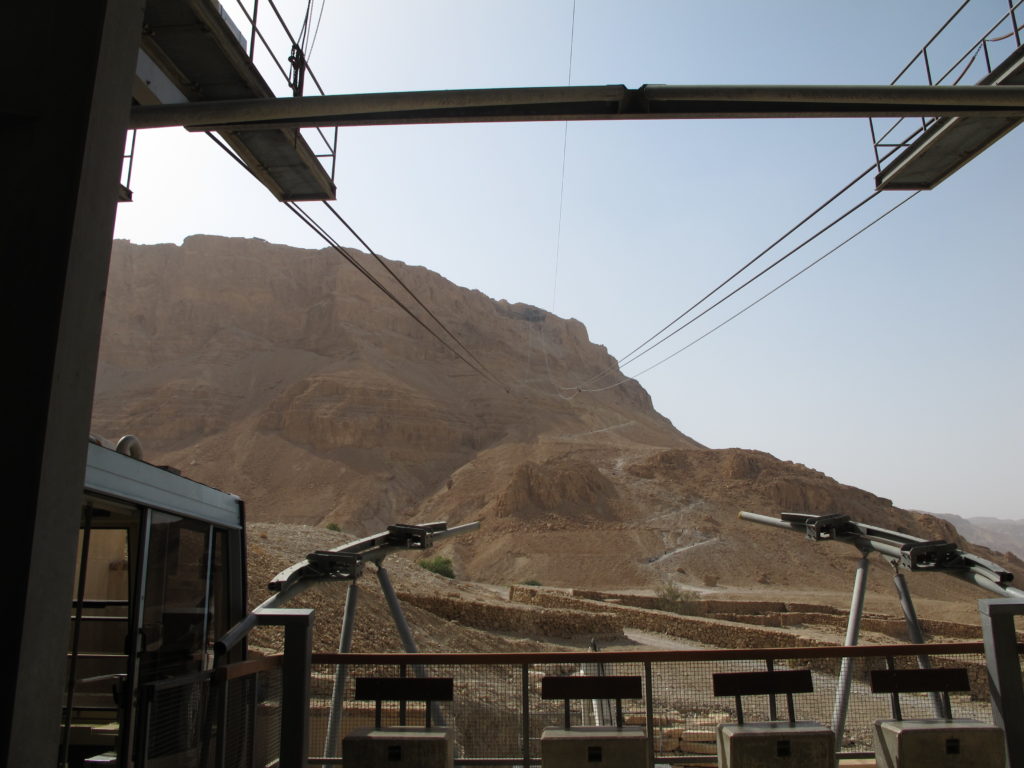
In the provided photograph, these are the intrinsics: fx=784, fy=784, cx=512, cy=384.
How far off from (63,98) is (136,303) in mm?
97426

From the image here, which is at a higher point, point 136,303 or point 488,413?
point 136,303

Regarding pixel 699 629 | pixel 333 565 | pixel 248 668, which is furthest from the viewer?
pixel 699 629

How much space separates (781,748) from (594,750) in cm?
118

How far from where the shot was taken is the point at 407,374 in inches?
3386

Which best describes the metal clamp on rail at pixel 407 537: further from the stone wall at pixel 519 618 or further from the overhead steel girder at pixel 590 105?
the stone wall at pixel 519 618

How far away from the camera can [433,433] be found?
7575 centimetres

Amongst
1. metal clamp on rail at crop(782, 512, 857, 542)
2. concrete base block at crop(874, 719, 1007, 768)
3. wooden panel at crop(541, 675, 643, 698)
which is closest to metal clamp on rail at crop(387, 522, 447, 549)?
wooden panel at crop(541, 675, 643, 698)

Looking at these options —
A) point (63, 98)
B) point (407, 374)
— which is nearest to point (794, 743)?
point (63, 98)

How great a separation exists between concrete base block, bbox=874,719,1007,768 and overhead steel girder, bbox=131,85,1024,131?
15.1 ft

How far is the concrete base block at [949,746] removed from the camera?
5082mm

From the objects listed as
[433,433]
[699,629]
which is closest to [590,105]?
[699,629]

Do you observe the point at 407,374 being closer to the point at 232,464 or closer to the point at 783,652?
the point at 232,464

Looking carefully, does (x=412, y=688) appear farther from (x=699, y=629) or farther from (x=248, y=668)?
(x=699, y=629)

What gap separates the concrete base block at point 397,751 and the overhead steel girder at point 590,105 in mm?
4453
